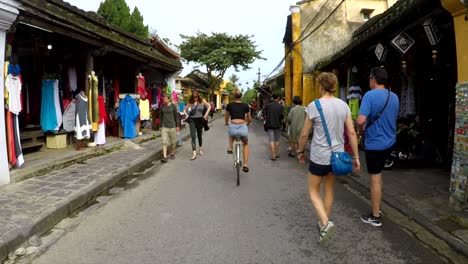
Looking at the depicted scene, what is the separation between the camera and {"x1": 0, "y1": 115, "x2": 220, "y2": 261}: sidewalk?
13.9 ft

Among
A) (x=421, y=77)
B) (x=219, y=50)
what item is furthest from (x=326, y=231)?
(x=219, y=50)

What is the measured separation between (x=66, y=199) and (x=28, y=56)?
5.90m

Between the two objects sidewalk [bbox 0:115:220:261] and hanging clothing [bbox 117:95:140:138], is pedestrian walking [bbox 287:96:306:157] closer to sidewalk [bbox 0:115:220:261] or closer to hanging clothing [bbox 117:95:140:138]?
sidewalk [bbox 0:115:220:261]

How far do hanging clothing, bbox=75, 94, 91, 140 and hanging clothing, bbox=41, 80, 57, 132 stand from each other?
0.52 metres

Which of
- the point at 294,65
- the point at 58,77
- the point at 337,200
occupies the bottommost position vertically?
the point at 337,200

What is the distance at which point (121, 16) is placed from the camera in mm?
27719

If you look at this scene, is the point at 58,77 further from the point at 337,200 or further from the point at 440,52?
the point at 440,52

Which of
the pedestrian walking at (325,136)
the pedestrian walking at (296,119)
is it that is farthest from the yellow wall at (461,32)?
the pedestrian walking at (296,119)

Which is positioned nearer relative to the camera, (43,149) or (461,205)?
(461,205)

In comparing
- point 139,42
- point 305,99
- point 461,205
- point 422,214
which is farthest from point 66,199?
point 305,99

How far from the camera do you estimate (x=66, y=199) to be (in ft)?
17.4

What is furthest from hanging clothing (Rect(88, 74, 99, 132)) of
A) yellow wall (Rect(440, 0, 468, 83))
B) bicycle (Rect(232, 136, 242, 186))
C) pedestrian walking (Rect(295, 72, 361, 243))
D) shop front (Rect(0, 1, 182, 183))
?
yellow wall (Rect(440, 0, 468, 83))

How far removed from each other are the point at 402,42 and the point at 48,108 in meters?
8.27

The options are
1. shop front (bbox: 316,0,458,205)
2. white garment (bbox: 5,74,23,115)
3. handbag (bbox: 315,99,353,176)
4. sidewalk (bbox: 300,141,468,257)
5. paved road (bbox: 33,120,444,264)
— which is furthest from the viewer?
shop front (bbox: 316,0,458,205)
